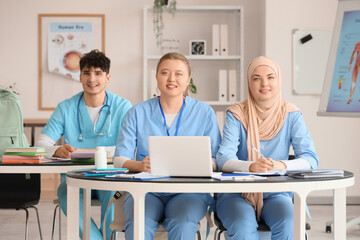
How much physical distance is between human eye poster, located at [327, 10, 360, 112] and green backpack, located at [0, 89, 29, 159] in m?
1.87

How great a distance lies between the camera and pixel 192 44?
5863 millimetres

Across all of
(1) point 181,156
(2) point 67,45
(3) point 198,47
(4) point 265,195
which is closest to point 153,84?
(3) point 198,47

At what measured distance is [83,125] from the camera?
3391 millimetres

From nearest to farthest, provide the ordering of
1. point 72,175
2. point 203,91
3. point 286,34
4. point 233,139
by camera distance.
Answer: point 72,175
point 233,139
point 286,34
point 203,91

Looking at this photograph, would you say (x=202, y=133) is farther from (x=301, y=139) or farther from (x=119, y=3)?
(x=119, y=3)

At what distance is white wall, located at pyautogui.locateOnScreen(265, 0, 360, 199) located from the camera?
5617 millimetres

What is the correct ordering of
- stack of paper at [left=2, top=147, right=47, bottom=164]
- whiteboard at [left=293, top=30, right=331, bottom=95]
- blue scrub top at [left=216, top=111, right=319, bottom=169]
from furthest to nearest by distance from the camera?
1. whiteboard at [left=293, top=30, right=331, bottom=95]
2. stack of paper at [left=2, top=147, right=47, bottom=164]
3. blue scrub top at [left=216, top=111, right=319, bottom=169]

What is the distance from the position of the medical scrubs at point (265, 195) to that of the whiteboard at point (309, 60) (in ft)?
9.81

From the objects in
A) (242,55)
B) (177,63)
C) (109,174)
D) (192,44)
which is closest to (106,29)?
(192,44)

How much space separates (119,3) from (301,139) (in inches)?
153

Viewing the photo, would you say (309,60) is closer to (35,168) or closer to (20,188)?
(20,188)

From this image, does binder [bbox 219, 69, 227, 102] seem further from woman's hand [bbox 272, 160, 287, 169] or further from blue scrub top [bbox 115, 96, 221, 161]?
woman's hand [bbox 272, 160, 287, 169]

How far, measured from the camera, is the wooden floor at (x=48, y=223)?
13.6 ft

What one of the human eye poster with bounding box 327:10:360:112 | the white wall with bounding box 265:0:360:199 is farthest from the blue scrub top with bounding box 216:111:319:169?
the white wall with bounding box 265:0:360:199
